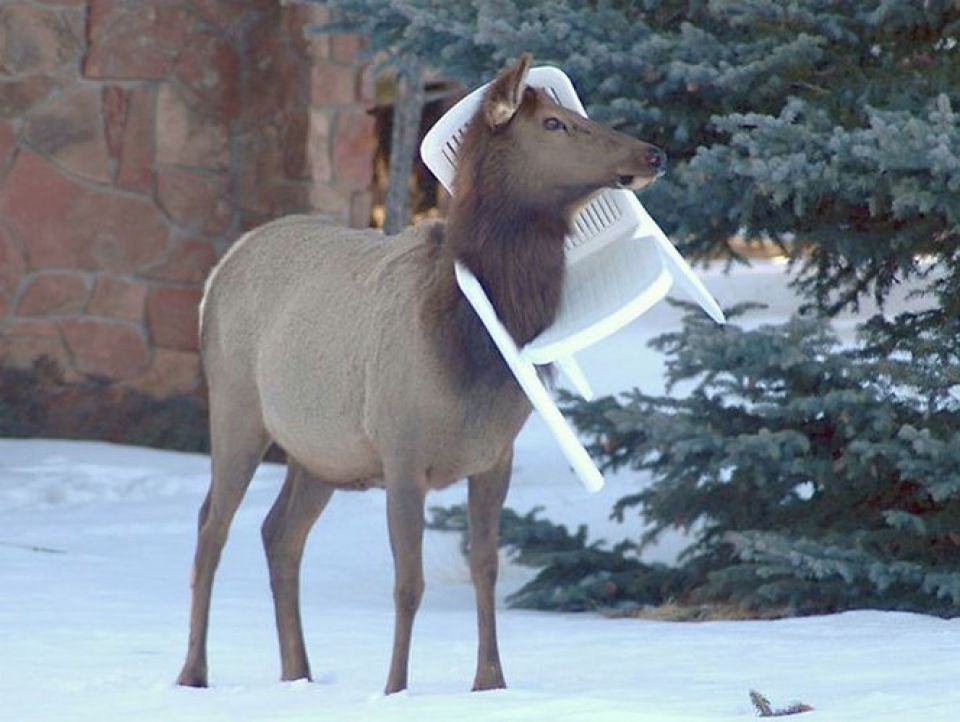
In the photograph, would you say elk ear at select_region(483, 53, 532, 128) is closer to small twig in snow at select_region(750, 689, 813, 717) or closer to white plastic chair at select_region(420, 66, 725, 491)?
white plastic chair at select_region(420, 66, 725, 491)

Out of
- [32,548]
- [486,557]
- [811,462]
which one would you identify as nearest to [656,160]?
[486,557]

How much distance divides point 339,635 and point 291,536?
877 millimetres

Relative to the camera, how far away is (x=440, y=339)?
17.9 ft

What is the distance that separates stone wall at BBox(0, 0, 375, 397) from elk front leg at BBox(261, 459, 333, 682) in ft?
15.4

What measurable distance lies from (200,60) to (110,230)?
39.6 inches

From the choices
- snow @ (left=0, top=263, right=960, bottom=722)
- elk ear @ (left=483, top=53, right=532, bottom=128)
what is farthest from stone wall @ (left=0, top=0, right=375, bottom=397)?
elk ear @ (left=483, top=53, right=532, bottom=128)

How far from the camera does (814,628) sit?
22.5ft

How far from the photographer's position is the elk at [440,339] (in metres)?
5.42

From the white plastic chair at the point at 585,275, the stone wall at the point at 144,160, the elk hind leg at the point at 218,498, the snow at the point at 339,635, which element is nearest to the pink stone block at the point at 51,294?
the stone wall at the point at 144,160

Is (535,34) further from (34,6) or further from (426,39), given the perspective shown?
(34,6)

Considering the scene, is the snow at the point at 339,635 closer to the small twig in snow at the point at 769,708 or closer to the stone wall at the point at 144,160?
the small twig in snow at the point at 769,708

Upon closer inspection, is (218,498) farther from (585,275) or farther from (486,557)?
(585,275)

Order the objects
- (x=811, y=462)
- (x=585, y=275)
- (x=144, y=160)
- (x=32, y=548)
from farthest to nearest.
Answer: (x=144, y=160) → (x=32, y=548) → (x=811, y=462) → (x=585, y=275)

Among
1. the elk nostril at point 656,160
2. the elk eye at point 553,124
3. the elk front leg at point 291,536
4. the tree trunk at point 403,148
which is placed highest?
the elk eye at point 553,124
